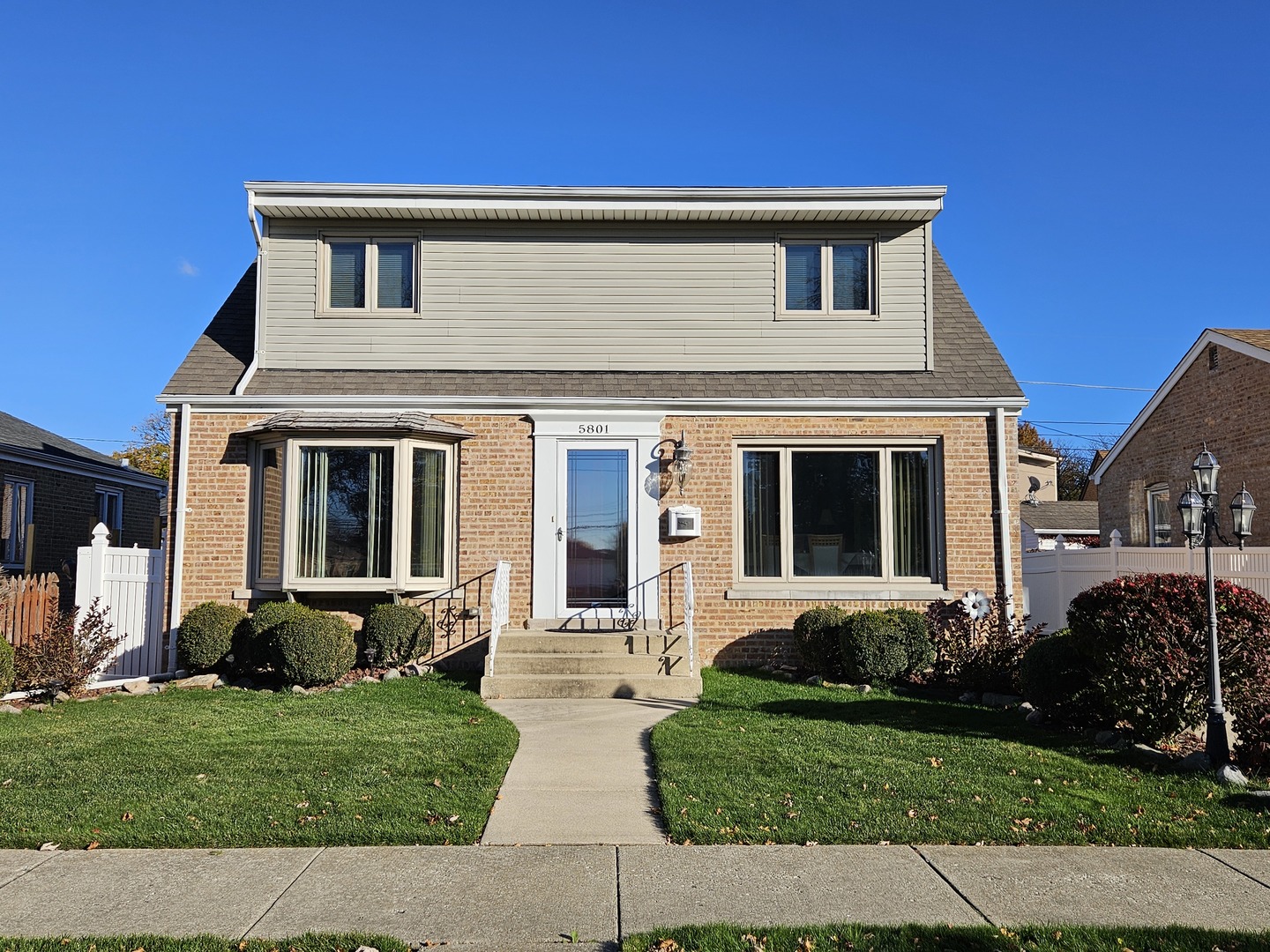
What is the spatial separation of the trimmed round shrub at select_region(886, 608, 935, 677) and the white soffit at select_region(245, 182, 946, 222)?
5221 mm

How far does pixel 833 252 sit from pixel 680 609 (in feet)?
16.8

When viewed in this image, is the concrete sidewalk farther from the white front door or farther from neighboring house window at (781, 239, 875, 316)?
neighboring house window at (781, 239, 875, 316)

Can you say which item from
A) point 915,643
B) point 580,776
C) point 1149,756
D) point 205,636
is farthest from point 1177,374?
point 205,636

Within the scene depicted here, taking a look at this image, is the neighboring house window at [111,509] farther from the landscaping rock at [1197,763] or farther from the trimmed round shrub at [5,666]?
the landscaping rock at [1197,763]

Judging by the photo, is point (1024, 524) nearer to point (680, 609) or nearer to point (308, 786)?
point (680, 609)

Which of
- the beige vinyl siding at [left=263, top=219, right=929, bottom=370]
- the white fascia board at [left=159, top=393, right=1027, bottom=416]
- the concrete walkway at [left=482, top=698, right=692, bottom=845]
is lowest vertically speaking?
the concrete walkway at [left=482, top=698, right=692, bottom=845]

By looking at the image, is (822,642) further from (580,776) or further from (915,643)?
(580,776)

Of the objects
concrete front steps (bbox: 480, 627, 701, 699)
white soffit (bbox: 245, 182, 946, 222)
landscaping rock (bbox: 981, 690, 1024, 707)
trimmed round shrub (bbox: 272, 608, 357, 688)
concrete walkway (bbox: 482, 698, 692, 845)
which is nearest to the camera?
concrete walkway (bbox: 482, 698, 692, 845)

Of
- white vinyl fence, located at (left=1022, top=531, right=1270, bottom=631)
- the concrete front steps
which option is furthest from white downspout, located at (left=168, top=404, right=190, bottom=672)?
white vinyl fence, located at (left=1022, top=531, right=1270, bottom=631)

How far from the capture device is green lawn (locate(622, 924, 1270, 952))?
4043 millimetres

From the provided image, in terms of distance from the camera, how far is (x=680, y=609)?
38.8 ft

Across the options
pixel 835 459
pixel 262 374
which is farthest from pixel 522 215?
pixel 835 459

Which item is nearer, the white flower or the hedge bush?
the hedge bush

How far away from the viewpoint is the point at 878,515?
12.1 metres
